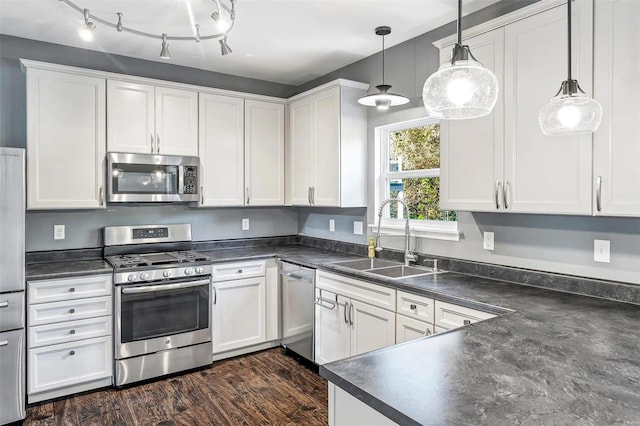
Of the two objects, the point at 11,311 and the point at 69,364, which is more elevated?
the point at 11,311

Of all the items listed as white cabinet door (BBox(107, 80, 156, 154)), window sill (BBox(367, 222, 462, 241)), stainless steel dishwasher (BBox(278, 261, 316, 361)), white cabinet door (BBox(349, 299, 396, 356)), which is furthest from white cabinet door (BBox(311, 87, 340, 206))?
white cabinet door (BBox(107, 80, 156, 154))

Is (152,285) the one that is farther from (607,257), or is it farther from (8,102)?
(607,257)

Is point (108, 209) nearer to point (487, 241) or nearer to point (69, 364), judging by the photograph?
point (69, 364)

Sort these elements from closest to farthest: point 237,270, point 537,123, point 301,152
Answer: point 537,123
point 237,270
point 301,152

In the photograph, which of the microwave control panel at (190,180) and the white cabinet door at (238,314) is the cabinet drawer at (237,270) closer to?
the white cabinet door at (238,314)

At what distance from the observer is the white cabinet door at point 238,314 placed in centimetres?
360

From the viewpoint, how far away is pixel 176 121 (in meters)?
3.71

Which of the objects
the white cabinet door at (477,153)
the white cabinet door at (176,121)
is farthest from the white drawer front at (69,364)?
the white cabinet door at (477,153)

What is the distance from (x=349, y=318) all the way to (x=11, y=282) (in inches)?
87.3

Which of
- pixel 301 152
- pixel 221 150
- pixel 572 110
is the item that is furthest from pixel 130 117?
pixel 572 110

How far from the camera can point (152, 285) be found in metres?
3.21

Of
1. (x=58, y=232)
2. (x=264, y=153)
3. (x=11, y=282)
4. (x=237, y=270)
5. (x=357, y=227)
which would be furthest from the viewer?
(x=264, y=153)

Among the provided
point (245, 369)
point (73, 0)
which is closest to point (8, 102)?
point (73, 0)

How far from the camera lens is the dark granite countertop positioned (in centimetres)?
104
